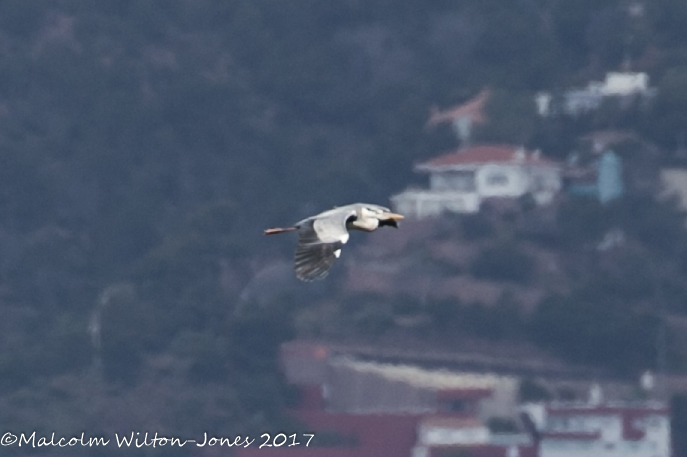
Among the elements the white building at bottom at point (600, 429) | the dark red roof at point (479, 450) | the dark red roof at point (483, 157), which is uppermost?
the dark red roof at point (483, 157)

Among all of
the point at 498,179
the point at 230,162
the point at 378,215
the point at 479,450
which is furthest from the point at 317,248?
the point at 230,162

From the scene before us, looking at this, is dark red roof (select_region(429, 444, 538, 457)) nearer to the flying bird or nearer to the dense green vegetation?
the dense green vegetation

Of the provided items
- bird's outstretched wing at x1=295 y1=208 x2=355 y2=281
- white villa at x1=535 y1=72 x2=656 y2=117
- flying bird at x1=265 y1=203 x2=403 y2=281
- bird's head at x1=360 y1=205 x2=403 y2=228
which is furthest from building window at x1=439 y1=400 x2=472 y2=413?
bird's outstretched wing at x1=295 y1=208 x2=355 y2=281

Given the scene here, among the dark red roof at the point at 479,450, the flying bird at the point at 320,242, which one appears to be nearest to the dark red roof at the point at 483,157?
the dark red roof at the point at 479,450

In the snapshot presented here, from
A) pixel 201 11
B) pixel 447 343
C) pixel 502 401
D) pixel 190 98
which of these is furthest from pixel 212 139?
pixel 502 401

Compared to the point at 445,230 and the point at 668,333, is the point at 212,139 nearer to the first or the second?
the point at 445,230

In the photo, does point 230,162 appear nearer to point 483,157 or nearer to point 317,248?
point 483,157

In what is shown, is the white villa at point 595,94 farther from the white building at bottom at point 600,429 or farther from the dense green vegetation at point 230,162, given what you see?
the white building at bottom at point 600,429
